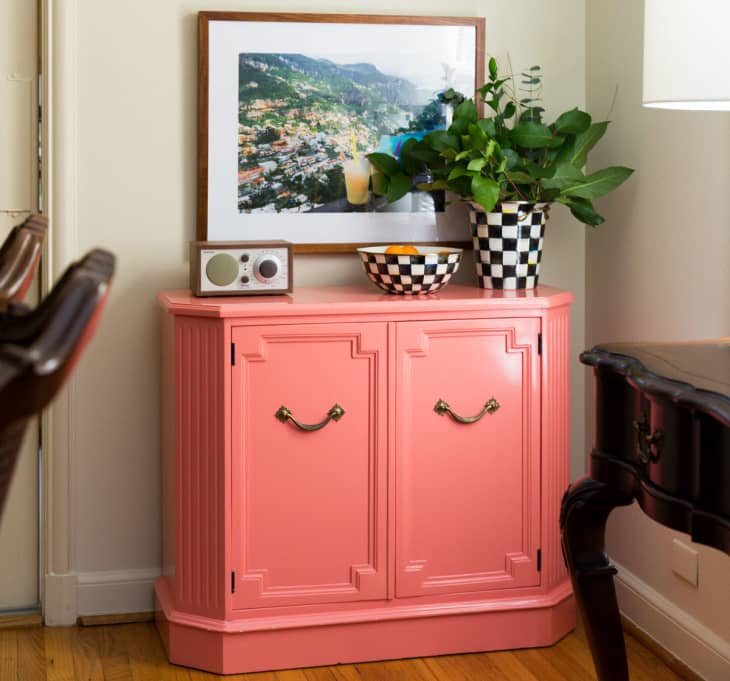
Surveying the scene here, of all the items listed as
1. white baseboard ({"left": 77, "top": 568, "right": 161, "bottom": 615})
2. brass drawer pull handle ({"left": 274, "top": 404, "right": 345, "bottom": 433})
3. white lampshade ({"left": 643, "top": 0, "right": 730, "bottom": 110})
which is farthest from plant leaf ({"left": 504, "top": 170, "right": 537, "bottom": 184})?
white baseboard ({"left": 77, "top": 568, "right": 161, "bottom": 615})

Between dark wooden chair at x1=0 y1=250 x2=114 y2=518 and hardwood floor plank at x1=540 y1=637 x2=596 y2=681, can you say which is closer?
dark wooden chair at x1=0 y1=250 x2=114 y2=518

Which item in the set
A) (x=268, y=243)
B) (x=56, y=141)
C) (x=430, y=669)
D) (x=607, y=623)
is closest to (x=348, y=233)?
(x=268, y=243)

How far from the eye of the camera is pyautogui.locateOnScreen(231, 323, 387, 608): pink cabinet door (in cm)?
269

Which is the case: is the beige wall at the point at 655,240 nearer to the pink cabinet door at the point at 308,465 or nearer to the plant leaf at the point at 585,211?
the plant leaf at the point at 585,211

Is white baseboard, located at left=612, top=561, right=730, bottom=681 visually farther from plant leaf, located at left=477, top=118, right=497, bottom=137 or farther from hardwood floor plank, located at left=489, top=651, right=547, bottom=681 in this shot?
plant leaf, located at left=477, top=118, right=497, bottom=137

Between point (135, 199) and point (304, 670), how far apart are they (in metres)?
1.33

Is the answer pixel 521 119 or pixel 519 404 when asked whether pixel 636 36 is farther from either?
pixel 519 404

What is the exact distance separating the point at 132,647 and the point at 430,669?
0.79 meters

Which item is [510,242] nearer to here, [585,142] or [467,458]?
[585,142]

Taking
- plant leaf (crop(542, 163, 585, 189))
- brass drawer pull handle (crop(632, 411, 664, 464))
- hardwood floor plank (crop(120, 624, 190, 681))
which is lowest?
hardwood floor plank (crop(120, 624, 190, 681))

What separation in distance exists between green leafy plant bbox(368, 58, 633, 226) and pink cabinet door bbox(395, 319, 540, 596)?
0.37 m

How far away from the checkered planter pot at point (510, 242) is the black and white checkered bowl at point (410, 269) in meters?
0.11

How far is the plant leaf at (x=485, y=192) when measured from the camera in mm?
2791

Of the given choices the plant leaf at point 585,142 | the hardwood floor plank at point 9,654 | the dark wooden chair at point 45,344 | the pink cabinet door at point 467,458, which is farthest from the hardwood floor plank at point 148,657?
the dark wooden chair at point 45,344
